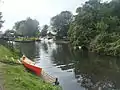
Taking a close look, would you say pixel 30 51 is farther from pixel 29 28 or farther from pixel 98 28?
pixel 29 28

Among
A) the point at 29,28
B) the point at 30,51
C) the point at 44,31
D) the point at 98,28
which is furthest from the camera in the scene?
the point at 44,31

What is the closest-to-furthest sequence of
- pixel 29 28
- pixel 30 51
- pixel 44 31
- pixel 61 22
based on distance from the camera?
pixel 30 51, pixel 61 22, pixel 29 28, pixel 44 31

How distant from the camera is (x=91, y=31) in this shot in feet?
235

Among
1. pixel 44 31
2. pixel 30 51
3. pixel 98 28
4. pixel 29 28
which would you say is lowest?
pixel 30 51

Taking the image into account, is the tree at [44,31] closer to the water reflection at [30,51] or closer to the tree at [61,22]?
the tree at [61,22]

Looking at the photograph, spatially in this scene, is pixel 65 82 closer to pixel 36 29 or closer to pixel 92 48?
pixel 92 48

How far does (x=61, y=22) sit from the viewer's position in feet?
473

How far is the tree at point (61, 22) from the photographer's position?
139950mm

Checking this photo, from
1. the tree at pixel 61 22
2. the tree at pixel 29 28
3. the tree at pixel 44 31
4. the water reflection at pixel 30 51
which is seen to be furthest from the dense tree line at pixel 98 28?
the tree at pixel 44 31

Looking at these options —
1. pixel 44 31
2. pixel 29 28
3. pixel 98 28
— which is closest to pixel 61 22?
pixel 29 28

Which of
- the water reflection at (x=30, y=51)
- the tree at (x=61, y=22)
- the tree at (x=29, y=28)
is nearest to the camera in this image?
the water reflection at (x=30, y=51)

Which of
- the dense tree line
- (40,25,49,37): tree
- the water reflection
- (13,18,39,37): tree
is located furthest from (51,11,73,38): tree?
the water reflection

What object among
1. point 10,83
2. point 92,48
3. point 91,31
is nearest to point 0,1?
point 10,83

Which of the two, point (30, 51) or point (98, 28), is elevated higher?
point (98, 28)
